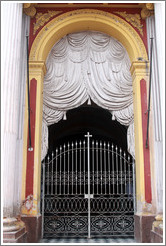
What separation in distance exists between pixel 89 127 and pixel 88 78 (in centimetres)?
585

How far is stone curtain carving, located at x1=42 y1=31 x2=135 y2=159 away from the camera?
806 cm

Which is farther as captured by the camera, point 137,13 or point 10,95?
point 137,13

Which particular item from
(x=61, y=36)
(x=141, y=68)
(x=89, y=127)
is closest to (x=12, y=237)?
(x=141, y=68)

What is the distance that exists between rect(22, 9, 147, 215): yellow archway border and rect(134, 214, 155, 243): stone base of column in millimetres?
Answer: 355

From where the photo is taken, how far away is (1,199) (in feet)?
18.8

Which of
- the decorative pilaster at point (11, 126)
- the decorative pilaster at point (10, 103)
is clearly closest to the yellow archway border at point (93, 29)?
the decorative pilaster at point (11, 126)

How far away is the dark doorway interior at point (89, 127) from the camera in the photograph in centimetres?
1221

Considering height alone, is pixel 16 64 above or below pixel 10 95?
above

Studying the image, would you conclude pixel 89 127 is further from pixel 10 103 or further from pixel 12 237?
pixel 12 237

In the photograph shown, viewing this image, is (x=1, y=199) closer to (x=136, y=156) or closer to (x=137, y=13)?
(x=136, y=156)

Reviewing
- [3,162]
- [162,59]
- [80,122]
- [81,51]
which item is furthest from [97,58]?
[80,122]

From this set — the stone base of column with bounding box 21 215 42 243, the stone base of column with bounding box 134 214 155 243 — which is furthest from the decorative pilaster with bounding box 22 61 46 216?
the stone base of column with bounding box 134 214 155 243

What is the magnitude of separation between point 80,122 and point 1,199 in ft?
26.4

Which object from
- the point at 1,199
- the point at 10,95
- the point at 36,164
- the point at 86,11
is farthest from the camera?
the point at 86,11
